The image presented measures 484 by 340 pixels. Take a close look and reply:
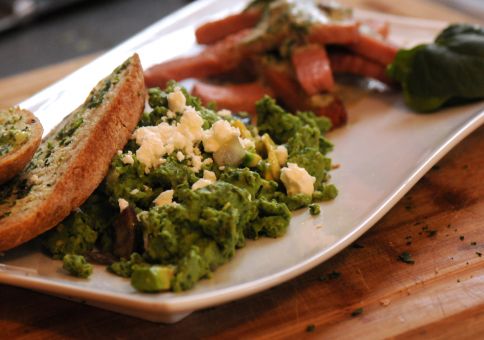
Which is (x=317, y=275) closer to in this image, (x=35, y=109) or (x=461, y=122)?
(x=461, y=122)

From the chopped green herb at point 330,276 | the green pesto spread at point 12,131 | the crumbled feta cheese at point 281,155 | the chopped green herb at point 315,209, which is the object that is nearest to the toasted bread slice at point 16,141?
the green pesto spread at point 12,131

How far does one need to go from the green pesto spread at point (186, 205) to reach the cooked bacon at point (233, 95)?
80cm

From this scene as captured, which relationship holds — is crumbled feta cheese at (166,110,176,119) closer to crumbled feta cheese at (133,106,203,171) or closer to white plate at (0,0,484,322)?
crumbled feta cheese at (133,106,203,171)

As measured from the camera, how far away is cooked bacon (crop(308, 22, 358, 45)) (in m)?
3.91

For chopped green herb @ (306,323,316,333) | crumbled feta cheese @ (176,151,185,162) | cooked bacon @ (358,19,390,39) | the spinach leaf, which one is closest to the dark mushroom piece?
crumbled feta cheese @ (176,151,185,162)

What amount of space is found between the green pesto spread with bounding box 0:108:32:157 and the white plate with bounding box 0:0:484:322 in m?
0.39

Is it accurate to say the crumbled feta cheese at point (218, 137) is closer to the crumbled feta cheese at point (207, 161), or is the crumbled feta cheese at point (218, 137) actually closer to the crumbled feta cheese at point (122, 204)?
the crumbled feta cheese at point (207, 161)

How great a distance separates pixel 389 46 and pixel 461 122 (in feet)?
2.68

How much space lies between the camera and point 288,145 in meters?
2.95

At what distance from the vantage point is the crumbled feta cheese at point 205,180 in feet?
7.91

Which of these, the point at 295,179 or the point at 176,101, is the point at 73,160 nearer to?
the point at 176,101

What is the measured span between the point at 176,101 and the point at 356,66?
1.63 metres

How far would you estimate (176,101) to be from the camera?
9.02ft

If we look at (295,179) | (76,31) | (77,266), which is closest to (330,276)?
(295,179)
